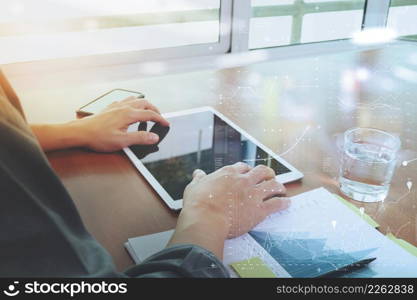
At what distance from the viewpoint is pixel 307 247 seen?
776 millimetres

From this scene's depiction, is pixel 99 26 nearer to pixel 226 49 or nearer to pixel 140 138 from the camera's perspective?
pixel 226 49

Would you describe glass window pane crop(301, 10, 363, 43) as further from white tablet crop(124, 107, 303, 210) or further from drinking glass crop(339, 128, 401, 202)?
drinking glass crop(339, 128, 401, 202)

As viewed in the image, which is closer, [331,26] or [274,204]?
[274,204]

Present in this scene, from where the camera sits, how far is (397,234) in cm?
82

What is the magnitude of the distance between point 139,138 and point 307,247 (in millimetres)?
442

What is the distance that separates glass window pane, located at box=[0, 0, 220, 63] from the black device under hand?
0.61 meters

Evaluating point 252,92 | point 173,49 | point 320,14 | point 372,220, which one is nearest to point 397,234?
point 372,220

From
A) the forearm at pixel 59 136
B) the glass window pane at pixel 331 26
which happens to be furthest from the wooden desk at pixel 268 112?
the glass window pane at pixel 331 26

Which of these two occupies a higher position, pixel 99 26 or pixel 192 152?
pixel 99 26

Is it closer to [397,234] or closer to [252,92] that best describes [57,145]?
[252,92]

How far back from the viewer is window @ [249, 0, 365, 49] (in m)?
1.80

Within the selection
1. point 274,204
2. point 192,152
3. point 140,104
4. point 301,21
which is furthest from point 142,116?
point 301,21

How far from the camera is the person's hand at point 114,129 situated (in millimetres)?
1053
